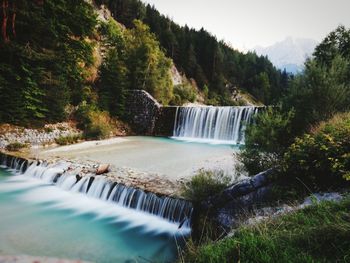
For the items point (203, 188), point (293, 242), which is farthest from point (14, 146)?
point (293, 242)

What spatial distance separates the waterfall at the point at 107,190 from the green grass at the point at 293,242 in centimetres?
266

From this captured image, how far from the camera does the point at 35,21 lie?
52.6 feet

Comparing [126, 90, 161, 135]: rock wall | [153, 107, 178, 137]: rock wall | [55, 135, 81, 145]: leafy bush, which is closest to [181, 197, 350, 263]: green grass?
[55, 135, 81, 145]: leafy bush

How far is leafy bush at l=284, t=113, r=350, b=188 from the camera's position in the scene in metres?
4.81

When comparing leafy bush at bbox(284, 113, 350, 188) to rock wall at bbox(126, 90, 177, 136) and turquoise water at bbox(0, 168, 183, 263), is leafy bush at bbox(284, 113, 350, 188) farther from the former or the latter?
rock wall at bbox(126, 90, 177, 136)

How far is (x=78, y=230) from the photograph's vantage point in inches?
254

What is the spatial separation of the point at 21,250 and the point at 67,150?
9.33m

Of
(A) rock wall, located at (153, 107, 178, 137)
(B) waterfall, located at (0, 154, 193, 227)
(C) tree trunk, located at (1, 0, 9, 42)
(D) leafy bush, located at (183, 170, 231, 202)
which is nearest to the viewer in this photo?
(D) leafy bush, located at (183, 170, 231, 202)

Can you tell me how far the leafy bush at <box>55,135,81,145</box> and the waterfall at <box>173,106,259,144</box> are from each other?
8950mm

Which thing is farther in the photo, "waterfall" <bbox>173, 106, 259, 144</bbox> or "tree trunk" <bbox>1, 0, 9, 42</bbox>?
"waterfall" <bbox>173, 106, 259, 144</bbox>

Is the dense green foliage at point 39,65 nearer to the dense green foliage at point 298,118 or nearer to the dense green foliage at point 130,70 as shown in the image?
the dense green foliage at point 130,70

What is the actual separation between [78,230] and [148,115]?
694 inches

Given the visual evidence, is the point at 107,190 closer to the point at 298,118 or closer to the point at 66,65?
the point at 298,118

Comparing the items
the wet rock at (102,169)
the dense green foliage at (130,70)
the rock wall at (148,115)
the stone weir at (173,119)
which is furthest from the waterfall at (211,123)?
the wet rock at (102,169)
